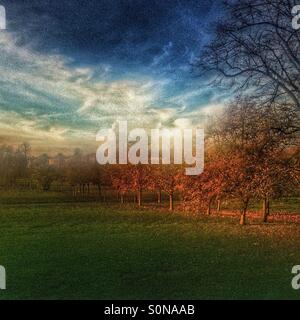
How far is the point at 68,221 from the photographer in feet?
119

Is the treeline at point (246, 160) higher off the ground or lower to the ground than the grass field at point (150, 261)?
higher

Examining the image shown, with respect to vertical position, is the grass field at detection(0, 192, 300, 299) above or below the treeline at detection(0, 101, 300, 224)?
below

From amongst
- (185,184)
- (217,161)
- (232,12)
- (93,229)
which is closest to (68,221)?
(93,229)

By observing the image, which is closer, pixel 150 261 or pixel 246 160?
pixel 150 261

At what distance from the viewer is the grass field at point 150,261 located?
569 inches

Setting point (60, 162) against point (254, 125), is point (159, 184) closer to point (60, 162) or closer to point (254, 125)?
point (60, 162)

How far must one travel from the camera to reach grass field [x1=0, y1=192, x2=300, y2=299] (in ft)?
47.4

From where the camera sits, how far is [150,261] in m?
18.6

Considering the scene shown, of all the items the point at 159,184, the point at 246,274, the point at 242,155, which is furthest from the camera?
the point at 159,184

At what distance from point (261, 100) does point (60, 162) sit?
43.0 meters

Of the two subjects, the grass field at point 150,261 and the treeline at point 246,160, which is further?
the treeline at point 246,160

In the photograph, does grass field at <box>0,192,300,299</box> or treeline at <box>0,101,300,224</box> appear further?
treeline at <box>0,101,300,224</box>

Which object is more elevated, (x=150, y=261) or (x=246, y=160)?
(x=246, y=160)

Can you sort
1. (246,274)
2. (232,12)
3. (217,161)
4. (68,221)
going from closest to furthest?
(246,274) < (232,12) < (217,161) < (68,221)
